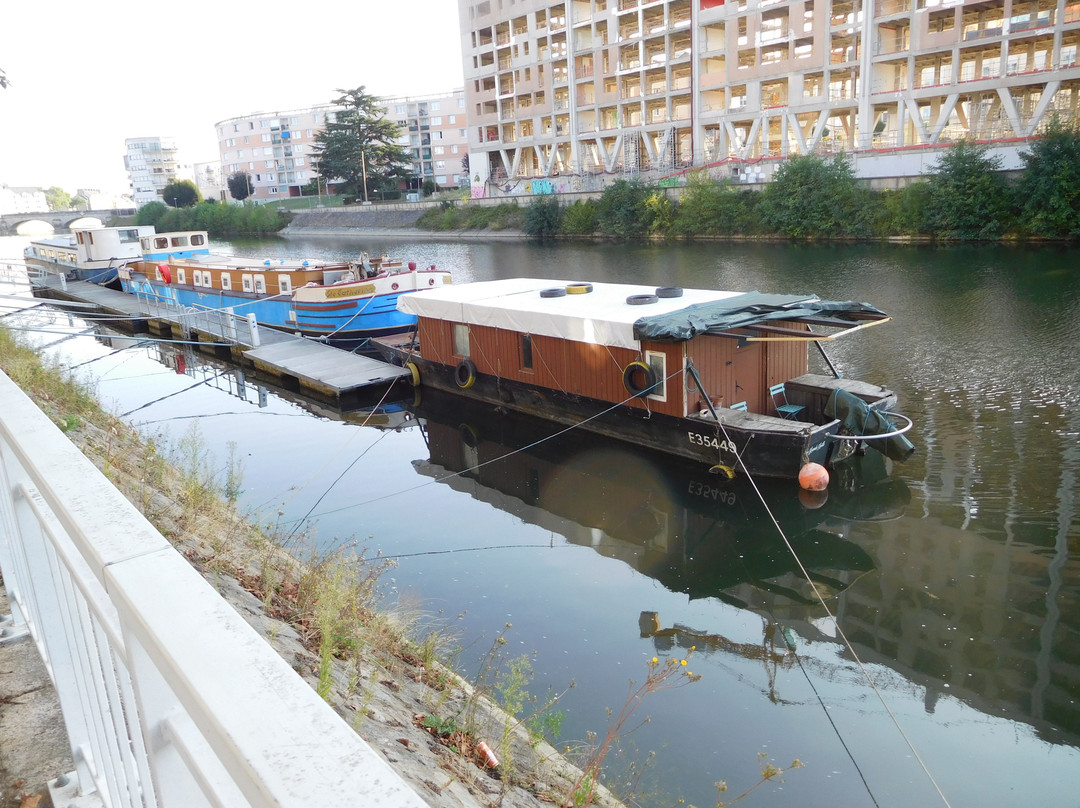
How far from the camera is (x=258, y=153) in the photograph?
127812 mm

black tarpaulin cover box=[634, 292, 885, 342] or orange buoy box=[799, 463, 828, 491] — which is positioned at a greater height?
black tarpaulin cover box=[634, 292, 885, 342]

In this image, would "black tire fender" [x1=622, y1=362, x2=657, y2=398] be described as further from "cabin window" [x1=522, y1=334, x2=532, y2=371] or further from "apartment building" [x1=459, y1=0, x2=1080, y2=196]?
"apartment building" [x1=459, y1=0, x2=1080, y2=196]

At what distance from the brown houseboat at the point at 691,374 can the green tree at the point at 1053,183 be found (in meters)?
29.1

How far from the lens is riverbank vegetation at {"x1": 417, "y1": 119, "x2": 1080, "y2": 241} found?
4053 centimetres

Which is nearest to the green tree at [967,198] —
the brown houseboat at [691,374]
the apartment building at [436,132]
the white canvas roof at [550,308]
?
the white canvas roof at [550,308]

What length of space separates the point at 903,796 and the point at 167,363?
2558 cm

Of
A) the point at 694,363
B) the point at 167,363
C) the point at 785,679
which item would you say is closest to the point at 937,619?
the point at 785,679

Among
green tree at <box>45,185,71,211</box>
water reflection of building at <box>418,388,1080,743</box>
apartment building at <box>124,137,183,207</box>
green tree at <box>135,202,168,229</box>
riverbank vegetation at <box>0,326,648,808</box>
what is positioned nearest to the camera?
riverbank vegetation at <box>0,326,648,808</box>

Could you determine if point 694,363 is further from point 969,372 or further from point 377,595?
point 969,372

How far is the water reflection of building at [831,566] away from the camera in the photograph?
9.63 metres

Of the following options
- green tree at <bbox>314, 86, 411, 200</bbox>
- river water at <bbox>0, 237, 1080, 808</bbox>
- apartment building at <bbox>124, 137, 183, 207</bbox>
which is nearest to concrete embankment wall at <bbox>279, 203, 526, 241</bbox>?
green tree at <bbox>314, 86, 411, 200</bbox>

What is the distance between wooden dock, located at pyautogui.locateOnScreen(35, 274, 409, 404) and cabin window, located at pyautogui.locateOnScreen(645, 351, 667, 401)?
29.0 ft

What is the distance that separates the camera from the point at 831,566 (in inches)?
487

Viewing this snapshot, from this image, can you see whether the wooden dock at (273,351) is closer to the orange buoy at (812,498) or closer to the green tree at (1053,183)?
the orange buoy at (812,498)
